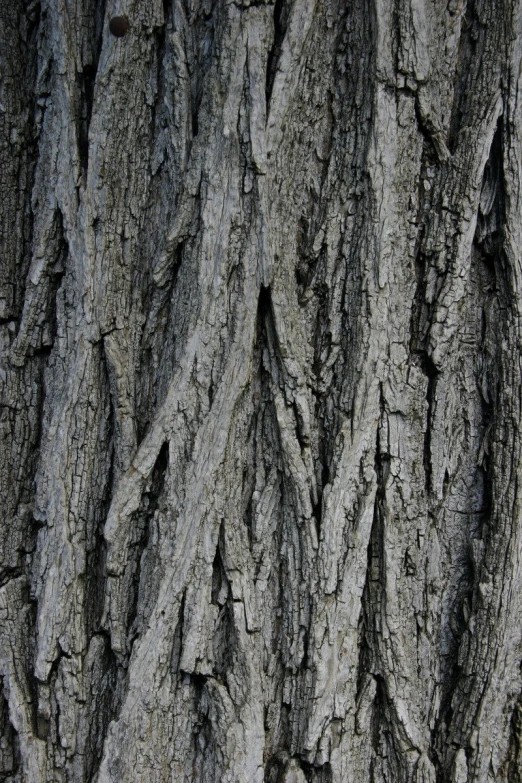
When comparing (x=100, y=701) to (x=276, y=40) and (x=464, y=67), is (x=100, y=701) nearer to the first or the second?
(x=276, y=40)

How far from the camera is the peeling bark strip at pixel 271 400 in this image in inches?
66.8

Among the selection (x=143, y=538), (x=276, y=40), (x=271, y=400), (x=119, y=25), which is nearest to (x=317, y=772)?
(x=143, y=538)

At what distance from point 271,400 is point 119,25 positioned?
1071 mm

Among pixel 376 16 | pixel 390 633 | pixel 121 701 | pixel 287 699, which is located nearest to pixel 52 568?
pixel 121 701

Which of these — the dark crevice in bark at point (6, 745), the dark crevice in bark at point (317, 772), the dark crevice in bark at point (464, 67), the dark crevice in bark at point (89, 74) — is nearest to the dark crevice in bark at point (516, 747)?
the dark crevice in bark at point (317, 772)

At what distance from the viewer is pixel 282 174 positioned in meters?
1.76

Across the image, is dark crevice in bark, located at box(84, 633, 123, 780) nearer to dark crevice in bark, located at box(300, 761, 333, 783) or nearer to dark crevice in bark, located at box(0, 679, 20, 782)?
dark crevice in bark, located at box(0, 679, 20, 782)

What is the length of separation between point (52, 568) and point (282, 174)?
1225 mm

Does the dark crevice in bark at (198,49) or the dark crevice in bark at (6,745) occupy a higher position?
the dark crevice in bark at (198,49)

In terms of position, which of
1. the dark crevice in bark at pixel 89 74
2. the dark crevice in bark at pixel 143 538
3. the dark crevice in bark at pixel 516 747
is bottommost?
the dark crevice in bark at pixel 516 747

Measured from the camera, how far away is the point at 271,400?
68.9 inches

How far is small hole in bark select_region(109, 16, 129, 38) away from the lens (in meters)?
1.74

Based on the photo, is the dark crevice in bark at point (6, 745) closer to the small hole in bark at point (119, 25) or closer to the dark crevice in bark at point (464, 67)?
the small hole in bark at point (119, 25)

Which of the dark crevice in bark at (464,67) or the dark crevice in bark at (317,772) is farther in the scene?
the dark crevice in bark at (464,67)
